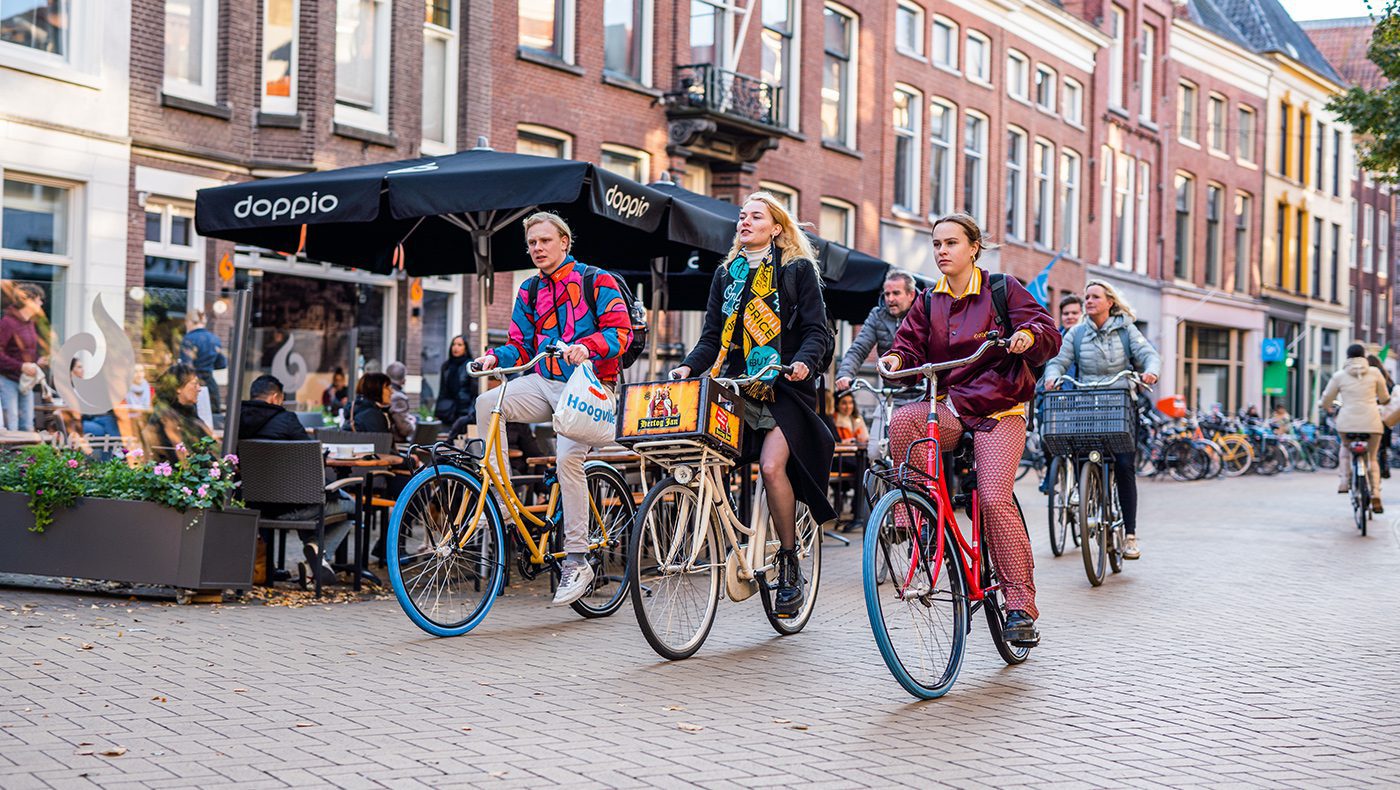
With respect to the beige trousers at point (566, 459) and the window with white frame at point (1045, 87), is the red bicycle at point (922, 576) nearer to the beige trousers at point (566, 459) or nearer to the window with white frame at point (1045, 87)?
the beige trousers at point (566, 459)

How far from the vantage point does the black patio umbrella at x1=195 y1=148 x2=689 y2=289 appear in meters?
9.71

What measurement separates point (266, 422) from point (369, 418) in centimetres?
194

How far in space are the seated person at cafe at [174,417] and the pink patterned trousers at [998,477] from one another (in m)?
4.02

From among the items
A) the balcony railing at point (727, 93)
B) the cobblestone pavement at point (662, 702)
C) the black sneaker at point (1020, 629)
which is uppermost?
the balcony railing at point (727, 93)

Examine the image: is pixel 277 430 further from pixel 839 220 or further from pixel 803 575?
pixel 839 220

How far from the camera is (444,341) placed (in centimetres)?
2192

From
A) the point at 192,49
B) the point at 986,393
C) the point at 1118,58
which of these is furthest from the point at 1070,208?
the point at 986,393

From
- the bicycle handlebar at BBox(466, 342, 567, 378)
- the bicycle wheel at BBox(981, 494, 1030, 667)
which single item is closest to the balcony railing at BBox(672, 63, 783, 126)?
the bicycle handlebar at BBox(466, 342, 567, 378)

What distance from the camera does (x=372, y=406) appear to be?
36.1 ft

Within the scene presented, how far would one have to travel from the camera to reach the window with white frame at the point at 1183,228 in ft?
153

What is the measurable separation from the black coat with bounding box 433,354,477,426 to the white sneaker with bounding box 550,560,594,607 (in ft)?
25.2

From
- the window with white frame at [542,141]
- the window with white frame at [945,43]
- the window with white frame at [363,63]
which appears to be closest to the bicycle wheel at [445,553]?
the window with white frame at [363,63]

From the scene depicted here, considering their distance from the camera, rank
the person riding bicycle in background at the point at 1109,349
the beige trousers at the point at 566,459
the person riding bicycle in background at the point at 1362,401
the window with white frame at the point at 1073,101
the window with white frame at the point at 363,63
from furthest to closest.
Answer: the window with white frame at the point at 1073,101, the window with white frame at the point at 363,63, the person riding bicycle in background at the point at 1362,401, the person riding bicycle in background at the point at 1109,349, the beige trousers at the point at 566,459

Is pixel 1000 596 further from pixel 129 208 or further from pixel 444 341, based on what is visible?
pixel 444 341
